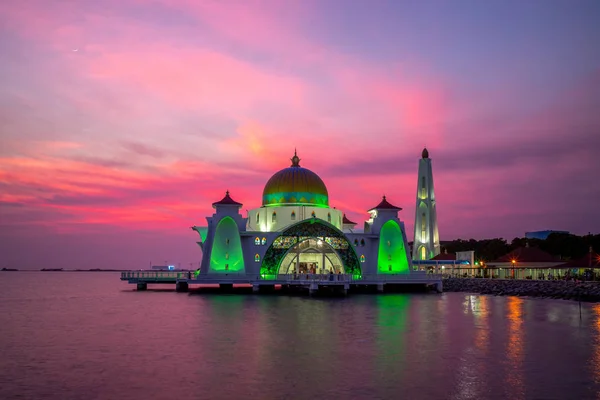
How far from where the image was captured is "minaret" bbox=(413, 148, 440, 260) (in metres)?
90.8

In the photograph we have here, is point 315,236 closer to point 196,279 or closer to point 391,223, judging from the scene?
point 391,223

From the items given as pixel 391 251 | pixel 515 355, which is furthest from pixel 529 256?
pixel 515 355

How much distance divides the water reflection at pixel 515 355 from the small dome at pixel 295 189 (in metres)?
28.2

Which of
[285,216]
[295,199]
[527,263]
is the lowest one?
[527,263]

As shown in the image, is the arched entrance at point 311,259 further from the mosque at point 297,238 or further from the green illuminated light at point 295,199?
the green illuminated light at point 295,199

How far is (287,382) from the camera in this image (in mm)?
18188

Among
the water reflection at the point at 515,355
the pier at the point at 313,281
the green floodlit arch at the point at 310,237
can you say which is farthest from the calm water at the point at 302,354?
the green floodlit arch at the point at 310,237

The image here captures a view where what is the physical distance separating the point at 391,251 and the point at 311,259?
8.37m

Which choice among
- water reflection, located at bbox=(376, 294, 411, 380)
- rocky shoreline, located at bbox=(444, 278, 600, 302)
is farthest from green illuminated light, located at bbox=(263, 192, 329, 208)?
water reflection, located at bbox=(376, 294, 411, 380)

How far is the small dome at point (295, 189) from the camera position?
63812 millimetres

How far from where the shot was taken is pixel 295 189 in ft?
210

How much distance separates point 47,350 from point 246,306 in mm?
19990

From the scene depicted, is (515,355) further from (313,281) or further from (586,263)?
(586,263)

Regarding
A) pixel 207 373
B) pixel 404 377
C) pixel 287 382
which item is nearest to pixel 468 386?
pixel 404 377
